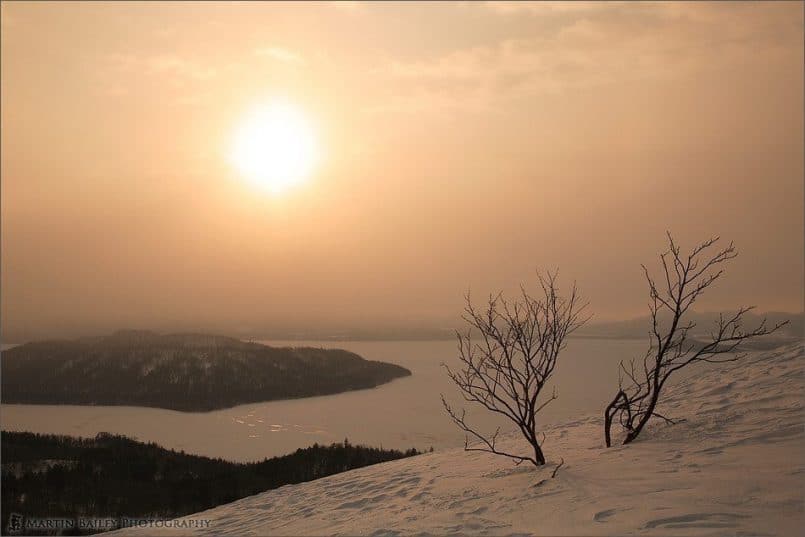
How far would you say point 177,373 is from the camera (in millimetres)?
29297

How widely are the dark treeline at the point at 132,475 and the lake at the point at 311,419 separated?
1068 millimetres

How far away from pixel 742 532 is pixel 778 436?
375cm

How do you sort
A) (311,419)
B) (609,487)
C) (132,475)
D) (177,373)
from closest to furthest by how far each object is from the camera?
1. (609,487)
2. (132,475)
3. (311,419)
4. (177,373)

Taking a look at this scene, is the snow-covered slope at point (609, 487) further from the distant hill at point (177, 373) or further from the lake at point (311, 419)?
the distant hill at point (177, 373)

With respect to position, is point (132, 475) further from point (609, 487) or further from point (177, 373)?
point (177, 373)

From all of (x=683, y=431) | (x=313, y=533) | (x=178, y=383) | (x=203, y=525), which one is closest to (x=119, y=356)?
(x=178, y=383)

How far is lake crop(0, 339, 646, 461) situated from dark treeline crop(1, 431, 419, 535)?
1.07m

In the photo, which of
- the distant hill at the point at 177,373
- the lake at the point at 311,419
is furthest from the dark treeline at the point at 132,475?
the distant hill at the point at 177,373

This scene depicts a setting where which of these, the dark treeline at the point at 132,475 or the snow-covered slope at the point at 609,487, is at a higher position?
the snow-covered slope at the point at 609,487

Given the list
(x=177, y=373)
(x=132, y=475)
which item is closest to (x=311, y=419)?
(x=132, y=475)

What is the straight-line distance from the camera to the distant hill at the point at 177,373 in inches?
1056

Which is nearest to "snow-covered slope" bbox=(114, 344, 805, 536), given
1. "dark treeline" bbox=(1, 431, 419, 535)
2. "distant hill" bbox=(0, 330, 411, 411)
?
"dark treeline" bbox=(1, 431, 419, 535)

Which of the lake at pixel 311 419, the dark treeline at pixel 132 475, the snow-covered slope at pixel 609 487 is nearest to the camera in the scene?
the snow-covered slope at pixel 609 487

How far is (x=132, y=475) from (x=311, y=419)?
7.93 m
